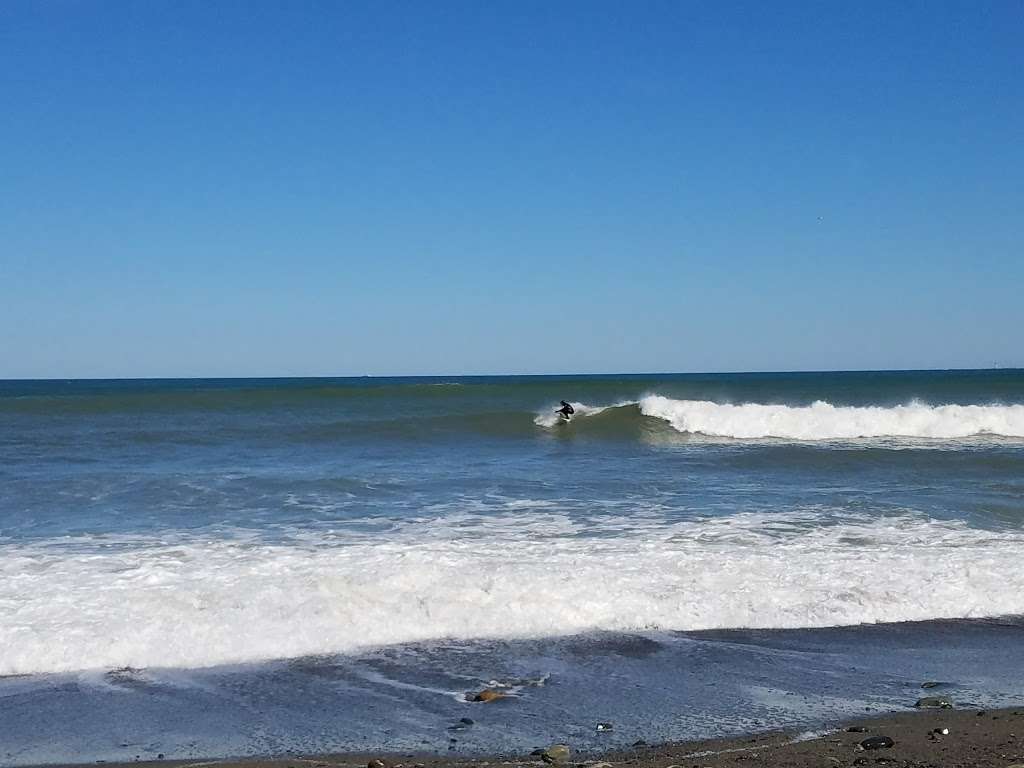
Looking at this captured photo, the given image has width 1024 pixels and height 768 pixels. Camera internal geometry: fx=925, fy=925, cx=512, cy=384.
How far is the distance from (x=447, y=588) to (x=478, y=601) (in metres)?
0.36

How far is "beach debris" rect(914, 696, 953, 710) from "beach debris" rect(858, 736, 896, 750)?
2.46 feet

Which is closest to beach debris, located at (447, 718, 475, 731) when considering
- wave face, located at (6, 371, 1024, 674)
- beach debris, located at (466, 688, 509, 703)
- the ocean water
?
the ocean water

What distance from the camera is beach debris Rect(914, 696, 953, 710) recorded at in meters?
5.86

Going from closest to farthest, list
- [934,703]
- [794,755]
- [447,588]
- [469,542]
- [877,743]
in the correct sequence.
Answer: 1. [794,755]
2. [877,743]
3. [934,703]
4. [447,588]
5. [469,542]

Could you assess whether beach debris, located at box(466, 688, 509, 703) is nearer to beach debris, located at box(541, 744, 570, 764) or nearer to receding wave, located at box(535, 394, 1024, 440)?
beach debris, located at box(541, 744, 570, 764)

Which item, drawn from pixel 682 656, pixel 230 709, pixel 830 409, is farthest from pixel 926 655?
pixel 830 409

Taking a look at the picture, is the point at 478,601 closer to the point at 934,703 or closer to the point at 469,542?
the point at 469,542

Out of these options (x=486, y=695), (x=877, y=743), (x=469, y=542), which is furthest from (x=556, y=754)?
(x=469, y=542)

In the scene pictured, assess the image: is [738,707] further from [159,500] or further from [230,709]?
[159,500]

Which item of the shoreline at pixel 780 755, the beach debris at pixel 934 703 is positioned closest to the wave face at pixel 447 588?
the beach debris at pixel 934 703

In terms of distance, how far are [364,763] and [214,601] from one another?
3.46 meters

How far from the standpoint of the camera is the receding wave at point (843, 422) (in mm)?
26109

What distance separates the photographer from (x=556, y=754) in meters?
5.11

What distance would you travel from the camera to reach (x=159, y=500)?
14.0m
